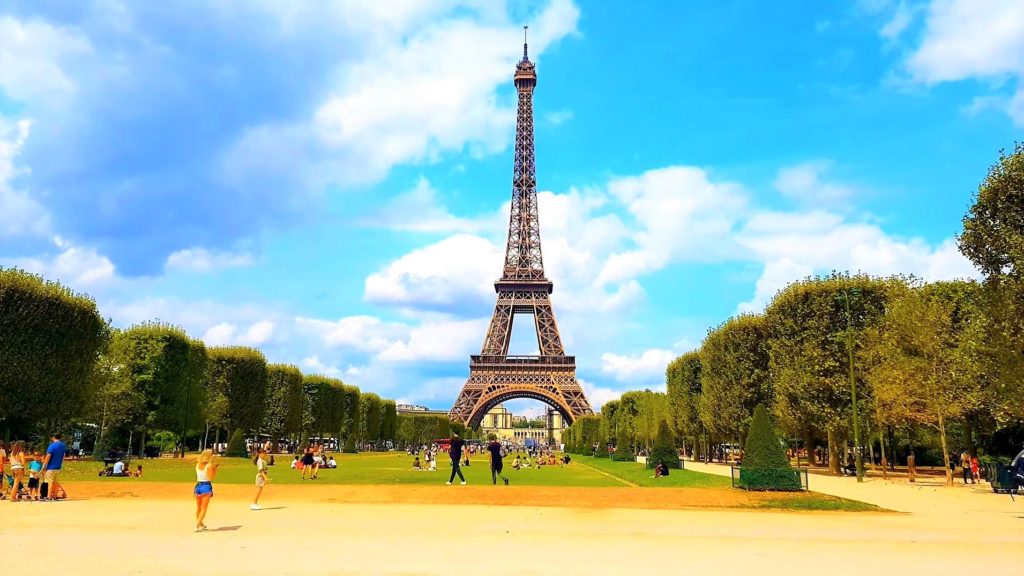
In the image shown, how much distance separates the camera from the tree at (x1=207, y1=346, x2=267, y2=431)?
61.3 m

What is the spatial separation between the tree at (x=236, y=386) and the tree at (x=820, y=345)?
4256cm

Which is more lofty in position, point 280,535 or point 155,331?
point 155,331

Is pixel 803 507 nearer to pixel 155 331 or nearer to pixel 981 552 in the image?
pixel 981 552

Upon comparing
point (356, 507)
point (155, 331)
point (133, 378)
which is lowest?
point (356, 507)

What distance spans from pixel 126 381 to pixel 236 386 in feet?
35.7

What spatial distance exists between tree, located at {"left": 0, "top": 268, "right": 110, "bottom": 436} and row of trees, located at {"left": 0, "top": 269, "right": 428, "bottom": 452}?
46 millimetres

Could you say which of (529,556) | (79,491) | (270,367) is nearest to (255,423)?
(270,367)

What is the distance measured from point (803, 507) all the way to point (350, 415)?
249 ft

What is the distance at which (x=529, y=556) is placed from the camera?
43.8 feet

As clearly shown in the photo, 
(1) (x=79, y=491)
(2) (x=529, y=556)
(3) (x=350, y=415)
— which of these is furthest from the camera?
(3) (x=350, y=415)

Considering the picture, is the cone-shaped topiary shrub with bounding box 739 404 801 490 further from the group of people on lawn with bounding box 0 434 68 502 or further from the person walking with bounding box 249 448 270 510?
the group of people on lawn with bounding box 0 434 68 502

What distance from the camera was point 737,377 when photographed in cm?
5303

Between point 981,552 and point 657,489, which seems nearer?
point 981,552

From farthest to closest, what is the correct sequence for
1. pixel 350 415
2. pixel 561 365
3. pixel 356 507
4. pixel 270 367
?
pixel 561 365 < pixel 350 415 < pixel 270 367 < pixel 356 507
